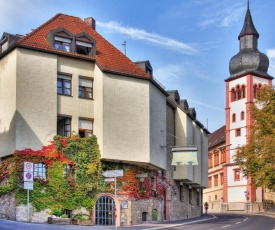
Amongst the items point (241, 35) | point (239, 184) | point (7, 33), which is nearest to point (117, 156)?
point (7, 33)

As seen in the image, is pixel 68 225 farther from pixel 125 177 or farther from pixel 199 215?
pixel 199 215

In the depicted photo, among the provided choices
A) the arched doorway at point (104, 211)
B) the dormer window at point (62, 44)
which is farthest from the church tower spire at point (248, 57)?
the arched doorway at point (104, 211)

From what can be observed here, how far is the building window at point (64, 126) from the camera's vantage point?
159ft

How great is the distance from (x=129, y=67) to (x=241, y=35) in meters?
59.6

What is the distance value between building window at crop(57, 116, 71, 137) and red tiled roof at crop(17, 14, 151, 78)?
4377 mm

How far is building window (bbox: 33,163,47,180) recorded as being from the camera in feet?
150

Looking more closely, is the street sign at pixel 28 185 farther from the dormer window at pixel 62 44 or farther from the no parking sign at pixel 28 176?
the dormer window at pixel 62 44

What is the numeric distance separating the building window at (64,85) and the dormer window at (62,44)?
1.96 meters

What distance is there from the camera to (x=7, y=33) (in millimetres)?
48594

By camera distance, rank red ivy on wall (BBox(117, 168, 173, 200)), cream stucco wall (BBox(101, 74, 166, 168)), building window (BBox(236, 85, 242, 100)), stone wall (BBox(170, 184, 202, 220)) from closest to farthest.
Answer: cream stucco wall (BBox(101, 74, 166, 168)) < red ivy on wall (BBox(117, 168, 173, 200)) < stone wall (BBox(170, 184, 202, 220)) < building window (BBox(236, 85, 242, 100))

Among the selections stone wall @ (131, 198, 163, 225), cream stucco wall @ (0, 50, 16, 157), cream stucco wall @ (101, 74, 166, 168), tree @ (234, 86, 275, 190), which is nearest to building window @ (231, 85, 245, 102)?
tree @ (234, 86, 275, 190)

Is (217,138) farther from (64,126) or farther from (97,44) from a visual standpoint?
(64,126)

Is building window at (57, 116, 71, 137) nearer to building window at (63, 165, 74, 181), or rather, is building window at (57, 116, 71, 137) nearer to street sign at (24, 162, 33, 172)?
building window at (63, 165, 74, 181)

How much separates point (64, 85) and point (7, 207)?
361 inches
